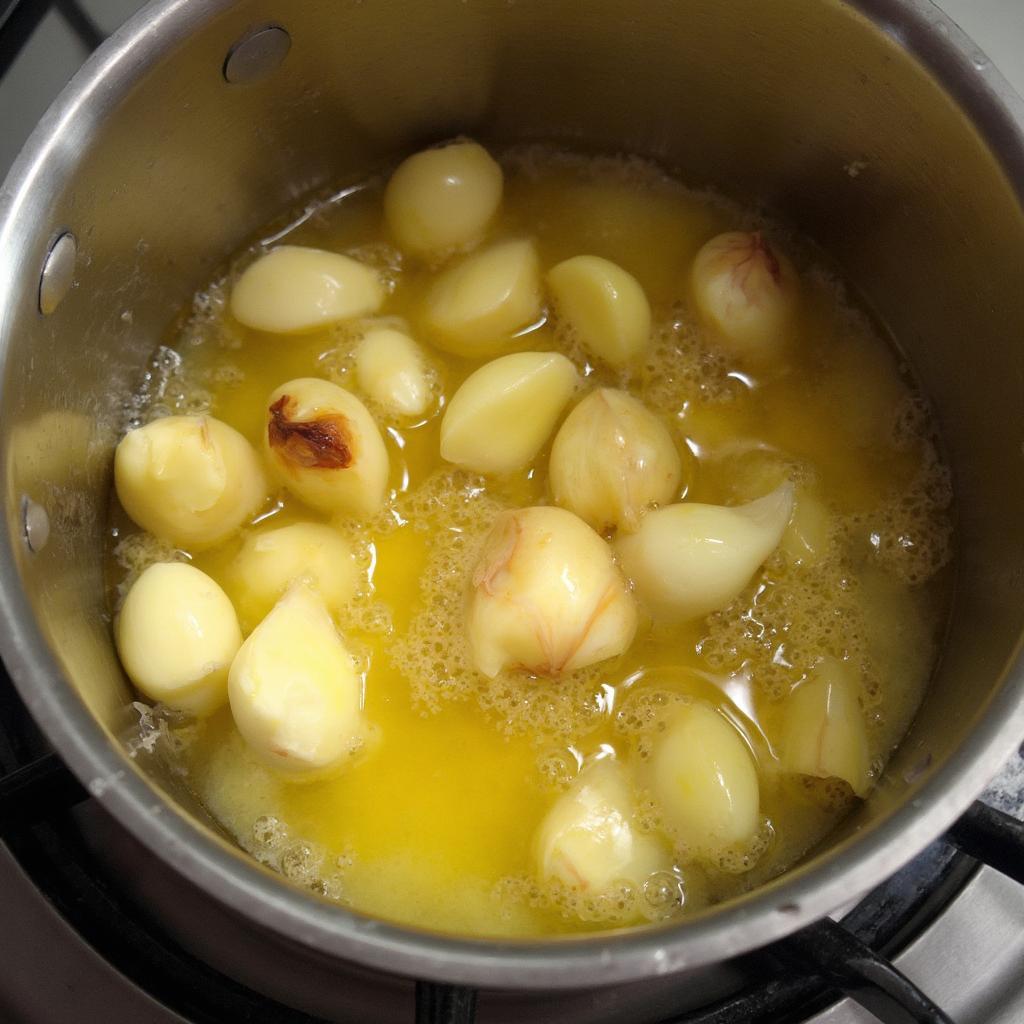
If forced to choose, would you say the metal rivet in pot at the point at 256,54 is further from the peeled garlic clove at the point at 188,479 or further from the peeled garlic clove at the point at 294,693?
the peeled garlic clove at the point at 294,693

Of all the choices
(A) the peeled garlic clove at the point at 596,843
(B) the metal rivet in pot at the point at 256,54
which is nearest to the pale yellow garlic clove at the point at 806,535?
(A) the peeled garlic clove at the point at 596,843

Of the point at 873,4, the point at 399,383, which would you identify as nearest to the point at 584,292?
the point at 399,383

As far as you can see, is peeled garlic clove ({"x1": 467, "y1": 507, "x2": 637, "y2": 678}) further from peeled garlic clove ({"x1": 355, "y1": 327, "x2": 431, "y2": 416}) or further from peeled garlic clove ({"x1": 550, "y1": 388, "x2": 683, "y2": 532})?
peeled garlic clove ({"x1": 355, "y1": 327, "x2": 431, "y2": 416})

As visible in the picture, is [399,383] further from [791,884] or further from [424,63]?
[791,884]

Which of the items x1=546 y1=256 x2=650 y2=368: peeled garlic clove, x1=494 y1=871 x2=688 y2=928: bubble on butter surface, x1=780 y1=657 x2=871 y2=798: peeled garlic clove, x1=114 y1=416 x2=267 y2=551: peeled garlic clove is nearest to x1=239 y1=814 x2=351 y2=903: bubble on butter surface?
x1=494 y1=871 x2=688 y2=928: bubble on butter surface

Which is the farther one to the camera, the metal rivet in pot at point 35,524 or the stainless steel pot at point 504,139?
the metal rivet in pot at point 35,524
